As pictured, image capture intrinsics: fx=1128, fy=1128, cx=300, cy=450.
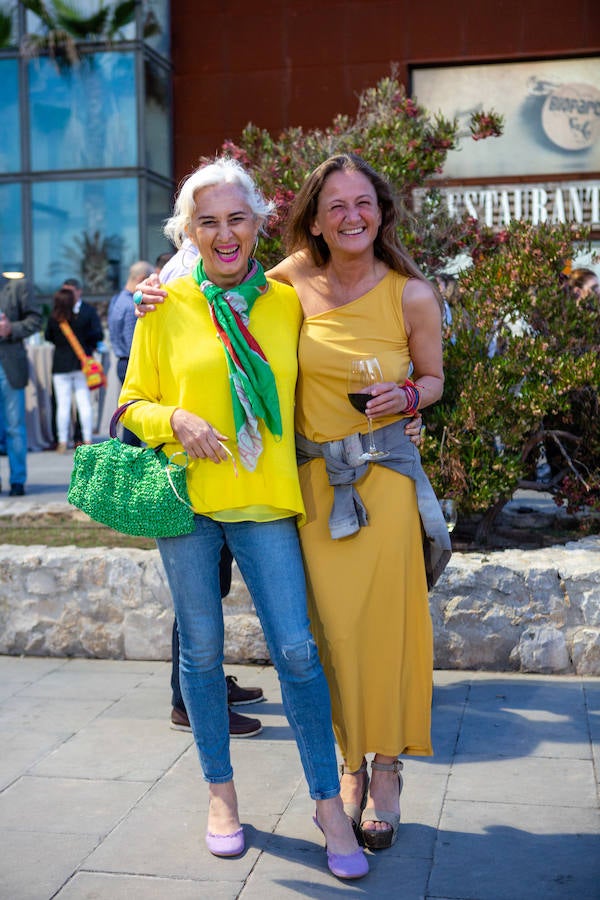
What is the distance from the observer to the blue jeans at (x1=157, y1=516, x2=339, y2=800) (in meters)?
3.11

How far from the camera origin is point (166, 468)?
10.3 ft

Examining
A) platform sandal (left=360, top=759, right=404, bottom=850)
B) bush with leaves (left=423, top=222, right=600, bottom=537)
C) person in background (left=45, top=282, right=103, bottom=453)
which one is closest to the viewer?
platform sandal (left=360, top=759, right=404, bottom=850)

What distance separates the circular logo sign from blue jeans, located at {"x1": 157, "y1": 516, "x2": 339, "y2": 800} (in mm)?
15033

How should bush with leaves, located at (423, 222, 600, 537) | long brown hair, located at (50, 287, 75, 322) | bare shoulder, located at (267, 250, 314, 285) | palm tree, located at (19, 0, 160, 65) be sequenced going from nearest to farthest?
bare shoulder, located at (267, 250, 314, 285)
bush with leaves, located at (423, 222, 600, 537)
long brown hair, located at (50, 287, 75, 322)
palm tree, located at (19, 0, 160, 65)

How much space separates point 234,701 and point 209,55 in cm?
1419

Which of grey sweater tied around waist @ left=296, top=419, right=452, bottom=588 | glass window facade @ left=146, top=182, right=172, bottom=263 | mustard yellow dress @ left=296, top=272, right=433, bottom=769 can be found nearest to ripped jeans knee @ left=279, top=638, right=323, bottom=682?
mustard yellow dress @ left=296, top=272, right=433, bottom=769

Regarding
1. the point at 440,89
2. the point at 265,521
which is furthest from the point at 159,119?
the point at 265,521

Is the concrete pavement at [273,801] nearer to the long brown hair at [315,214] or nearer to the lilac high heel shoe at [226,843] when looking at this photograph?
the lilac high heel shoe at [226,843]

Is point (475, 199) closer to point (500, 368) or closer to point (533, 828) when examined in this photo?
point (500, 368)

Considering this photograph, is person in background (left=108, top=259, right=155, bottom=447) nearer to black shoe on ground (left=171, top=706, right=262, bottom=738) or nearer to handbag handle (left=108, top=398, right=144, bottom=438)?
black shoe on ground (left=171, top=706, right=262, bottom=738)

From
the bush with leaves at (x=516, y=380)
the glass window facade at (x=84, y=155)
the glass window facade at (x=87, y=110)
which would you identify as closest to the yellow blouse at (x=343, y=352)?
the bush with leaves at (x=516, y=380)

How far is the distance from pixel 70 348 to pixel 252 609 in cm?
730

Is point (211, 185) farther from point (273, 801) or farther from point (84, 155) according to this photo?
point (84, 155)

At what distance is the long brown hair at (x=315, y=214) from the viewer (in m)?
3.29
